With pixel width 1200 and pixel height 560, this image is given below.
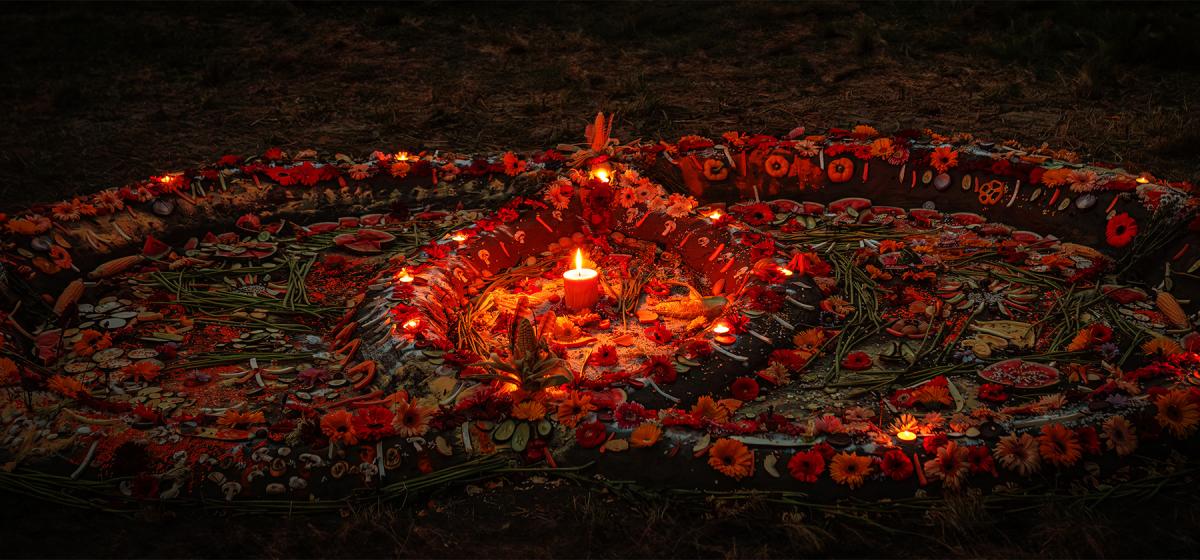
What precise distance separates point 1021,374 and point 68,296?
16.0ft

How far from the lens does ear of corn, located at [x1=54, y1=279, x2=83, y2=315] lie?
4461mm

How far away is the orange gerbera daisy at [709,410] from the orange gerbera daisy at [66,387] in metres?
2.59

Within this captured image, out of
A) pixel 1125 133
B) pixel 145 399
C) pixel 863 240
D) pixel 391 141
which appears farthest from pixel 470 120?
pixel 1125 133

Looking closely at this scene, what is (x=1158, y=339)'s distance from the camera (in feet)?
12.5

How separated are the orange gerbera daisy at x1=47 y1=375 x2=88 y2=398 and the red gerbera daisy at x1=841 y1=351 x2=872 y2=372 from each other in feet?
11.1

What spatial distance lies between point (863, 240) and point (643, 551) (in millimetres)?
3023

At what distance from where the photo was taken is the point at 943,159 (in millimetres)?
5641

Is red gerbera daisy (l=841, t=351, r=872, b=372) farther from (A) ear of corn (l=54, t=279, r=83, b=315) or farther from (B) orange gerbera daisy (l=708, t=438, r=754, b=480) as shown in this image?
(A) ear of corn (l=54, t=279, r=83, b=315)

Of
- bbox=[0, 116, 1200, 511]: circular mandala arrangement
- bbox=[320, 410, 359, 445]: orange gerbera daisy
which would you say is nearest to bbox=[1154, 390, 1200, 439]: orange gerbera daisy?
bbox=[0, 116, 1200, 511]: circular mandala arrangement

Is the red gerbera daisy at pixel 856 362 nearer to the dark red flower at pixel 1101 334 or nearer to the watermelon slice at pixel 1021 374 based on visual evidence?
the watermelon slice at pixel 1021 374

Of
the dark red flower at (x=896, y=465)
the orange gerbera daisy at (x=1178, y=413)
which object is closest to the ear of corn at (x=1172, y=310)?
the orange gerbera daisy at (x=1178, y=413)

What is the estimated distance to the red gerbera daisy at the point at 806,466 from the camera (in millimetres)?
3020

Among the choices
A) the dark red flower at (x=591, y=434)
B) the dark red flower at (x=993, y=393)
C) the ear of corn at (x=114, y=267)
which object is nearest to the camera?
the dark red flower at (x=591, y=434)

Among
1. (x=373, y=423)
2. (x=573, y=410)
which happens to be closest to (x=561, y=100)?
(x=573, y=410)
